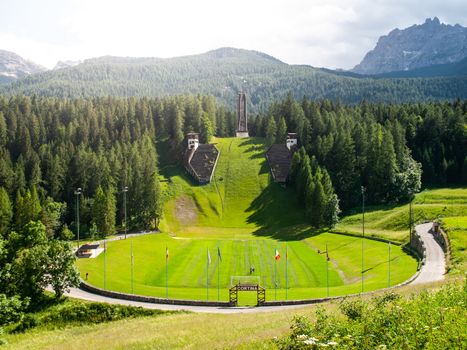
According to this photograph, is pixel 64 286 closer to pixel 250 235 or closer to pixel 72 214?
pixel 250 235

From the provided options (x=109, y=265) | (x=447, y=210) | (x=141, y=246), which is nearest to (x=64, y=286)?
(x=109, y=265)

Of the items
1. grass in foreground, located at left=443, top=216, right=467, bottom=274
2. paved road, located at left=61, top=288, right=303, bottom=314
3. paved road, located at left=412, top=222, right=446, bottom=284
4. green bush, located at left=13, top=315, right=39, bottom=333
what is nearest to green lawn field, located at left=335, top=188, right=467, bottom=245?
paved road, located at left=412, top=222, right=446, bottom=284

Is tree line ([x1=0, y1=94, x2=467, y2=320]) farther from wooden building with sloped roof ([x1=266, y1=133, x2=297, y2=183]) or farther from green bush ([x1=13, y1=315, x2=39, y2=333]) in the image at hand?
green bush ([x1=13, y1=315, x2=39, y2=333])

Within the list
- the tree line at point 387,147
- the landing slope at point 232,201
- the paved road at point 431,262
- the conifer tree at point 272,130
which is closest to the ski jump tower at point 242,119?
the conifer tree at point 272,130

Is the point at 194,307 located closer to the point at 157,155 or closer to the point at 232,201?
the point at 232,201

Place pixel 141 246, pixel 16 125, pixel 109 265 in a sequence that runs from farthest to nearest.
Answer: pixel 16 125 → pixel 141 246 → pixel 109 265

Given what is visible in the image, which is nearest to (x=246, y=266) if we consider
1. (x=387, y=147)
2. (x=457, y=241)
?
(x=457, y=241)
